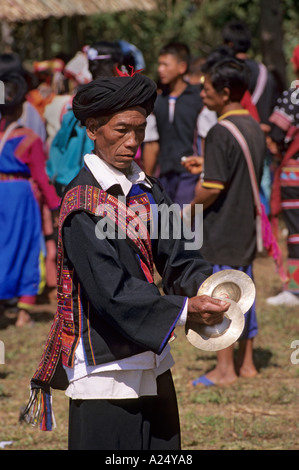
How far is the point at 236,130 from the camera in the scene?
5352mm

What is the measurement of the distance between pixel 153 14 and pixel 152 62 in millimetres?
1289

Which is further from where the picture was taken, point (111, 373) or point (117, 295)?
point (111, 373)

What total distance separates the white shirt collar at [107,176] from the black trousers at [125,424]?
760 mm

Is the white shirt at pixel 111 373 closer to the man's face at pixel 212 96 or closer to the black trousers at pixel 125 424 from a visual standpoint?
the black trousers at pixel 125 424

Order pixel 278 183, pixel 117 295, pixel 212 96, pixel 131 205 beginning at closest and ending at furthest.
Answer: pixel 117 295 < pixel 131 205 < pixel 212 96 < pixel 278 183

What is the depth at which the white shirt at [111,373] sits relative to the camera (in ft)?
9.74

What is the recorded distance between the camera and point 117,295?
2.81 meters

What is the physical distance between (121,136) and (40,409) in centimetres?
115

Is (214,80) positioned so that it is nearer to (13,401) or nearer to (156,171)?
(13,401)

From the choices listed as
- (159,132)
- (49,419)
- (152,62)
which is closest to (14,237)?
(159,132)

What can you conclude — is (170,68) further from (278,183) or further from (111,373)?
(111,373)

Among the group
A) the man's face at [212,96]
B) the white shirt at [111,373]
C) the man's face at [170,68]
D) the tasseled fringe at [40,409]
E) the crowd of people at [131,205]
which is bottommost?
the tasseled fringe at [40,409]

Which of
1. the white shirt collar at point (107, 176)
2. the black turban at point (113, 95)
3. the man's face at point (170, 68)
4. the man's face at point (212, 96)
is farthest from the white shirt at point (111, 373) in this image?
the man's face at point (170, 68)

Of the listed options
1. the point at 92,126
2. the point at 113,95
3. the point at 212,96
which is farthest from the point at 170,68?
the point at 113,95
